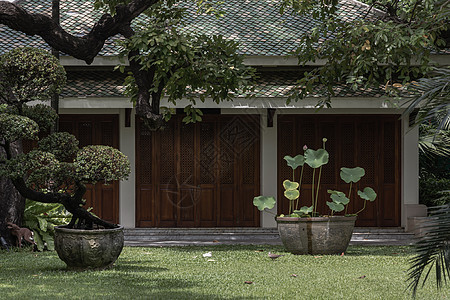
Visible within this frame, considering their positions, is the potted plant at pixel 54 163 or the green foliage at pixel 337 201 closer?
the potted plant at pixel 54 163

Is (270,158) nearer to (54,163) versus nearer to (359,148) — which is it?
(359,148)

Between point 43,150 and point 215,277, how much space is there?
277 cm

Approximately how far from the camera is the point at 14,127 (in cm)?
863

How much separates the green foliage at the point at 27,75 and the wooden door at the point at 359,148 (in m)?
7.13

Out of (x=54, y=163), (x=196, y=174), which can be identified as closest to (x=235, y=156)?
(x=196, y=174)

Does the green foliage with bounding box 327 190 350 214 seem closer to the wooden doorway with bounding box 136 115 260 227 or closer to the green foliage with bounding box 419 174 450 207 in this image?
the wooden doorway with bounding box 136 115 260 227

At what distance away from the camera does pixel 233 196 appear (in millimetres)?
15648

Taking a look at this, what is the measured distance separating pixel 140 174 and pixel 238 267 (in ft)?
20.0

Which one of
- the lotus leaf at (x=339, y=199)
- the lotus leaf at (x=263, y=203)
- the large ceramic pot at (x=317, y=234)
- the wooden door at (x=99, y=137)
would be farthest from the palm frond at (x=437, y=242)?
the wooden door at (x=99, y=137)

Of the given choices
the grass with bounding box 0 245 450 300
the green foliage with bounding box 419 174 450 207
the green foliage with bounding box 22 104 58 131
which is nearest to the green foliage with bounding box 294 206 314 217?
the grass with bounding box 0 245 450 300

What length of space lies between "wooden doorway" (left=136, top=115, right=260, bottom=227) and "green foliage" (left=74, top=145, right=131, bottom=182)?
6574mm

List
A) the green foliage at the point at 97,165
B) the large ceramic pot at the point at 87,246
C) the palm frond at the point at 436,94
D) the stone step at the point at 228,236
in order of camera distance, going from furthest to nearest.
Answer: the stone step at the point at 228,236
the large ceramic pot at the point at 87,246
the green foliage at the point at 97,165
the palm frond at the point at 436,94

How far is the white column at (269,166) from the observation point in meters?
15.4

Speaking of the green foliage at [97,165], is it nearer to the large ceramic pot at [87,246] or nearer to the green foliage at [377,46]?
the large ceramic pot at [87,246]
